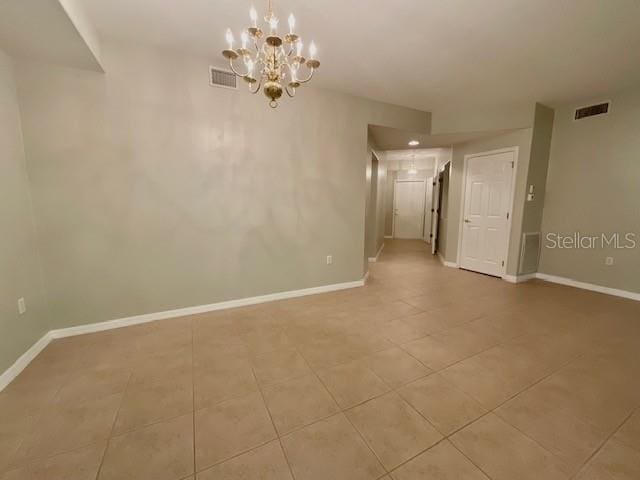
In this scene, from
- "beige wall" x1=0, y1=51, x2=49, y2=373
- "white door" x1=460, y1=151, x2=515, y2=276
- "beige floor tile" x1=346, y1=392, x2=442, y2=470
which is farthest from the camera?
"white door" x1=460, y1=151, x2=515, y2=276

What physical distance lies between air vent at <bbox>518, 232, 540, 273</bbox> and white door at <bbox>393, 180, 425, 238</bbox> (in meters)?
4.23

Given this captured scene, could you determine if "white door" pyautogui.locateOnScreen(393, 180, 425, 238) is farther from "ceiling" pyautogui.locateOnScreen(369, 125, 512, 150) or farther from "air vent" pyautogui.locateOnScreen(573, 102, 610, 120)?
"air vent" pyautogui.locateOnScreen(573, 102, 610, 120)

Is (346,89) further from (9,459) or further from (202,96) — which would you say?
(9,459)

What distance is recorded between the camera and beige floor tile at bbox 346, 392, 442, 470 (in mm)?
1314

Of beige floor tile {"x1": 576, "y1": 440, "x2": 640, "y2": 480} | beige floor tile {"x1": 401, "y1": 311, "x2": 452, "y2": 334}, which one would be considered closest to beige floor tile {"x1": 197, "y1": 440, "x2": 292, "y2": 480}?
beige floor tile {"x1": 576, "y1": 440, "x2": 640, "y2": 480}

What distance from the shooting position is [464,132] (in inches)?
162

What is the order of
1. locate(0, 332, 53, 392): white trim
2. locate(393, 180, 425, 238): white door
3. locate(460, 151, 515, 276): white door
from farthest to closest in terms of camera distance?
locate(393, 180, 425, 238): white door → locate(460, 151, 515, 276): white door → locate(0, 332, 53, 392): white trim

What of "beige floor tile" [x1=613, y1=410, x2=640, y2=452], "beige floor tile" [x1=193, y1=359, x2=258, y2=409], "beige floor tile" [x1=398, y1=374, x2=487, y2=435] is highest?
"beige floor tile" [x1=613, y1=410, x2=640, y2=452]

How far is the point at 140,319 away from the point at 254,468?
7.24ft

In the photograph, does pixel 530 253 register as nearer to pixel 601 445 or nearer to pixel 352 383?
pixel 601 445

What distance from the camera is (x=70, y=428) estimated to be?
1.46 m

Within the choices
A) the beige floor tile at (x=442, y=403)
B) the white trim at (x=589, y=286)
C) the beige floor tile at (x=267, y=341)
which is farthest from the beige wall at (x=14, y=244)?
the white trim at (x=589, y=286)

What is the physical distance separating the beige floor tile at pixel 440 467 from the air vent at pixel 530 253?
154 inches

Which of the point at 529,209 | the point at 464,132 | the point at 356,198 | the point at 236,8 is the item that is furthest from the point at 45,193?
the point at 529,209
